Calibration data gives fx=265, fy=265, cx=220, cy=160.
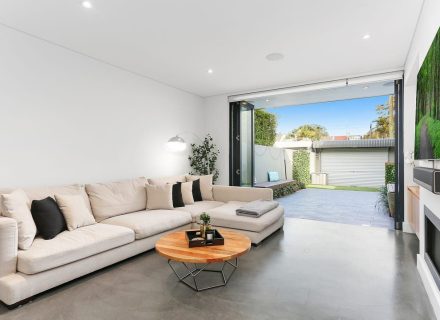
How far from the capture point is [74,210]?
3.09 metres

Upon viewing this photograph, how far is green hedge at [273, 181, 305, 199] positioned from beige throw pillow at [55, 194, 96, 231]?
5562 millimetres

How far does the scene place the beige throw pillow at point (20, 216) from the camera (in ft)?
8.05

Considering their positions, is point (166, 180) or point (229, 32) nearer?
point (229, 32)

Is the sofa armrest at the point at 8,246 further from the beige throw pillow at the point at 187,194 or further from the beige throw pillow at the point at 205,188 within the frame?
the beige throw pillow at the point at 205,188

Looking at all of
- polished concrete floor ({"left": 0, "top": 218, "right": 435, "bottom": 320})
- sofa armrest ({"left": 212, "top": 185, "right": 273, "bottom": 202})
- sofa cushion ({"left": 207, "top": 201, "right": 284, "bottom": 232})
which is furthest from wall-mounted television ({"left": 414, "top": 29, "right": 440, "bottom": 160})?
sofa armrest ({"left": 212, "top": 185, "right": 273, "bottom": 202})

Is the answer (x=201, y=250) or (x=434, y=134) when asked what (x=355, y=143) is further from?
(x=201, y=250)

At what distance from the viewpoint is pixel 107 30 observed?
3215 mm

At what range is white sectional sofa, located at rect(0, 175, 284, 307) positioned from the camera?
2.26m

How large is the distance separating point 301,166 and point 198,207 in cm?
749

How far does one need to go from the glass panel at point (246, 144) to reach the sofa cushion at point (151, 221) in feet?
8.70

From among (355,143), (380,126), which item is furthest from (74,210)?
(380,126)

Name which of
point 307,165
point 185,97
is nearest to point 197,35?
point 185,97

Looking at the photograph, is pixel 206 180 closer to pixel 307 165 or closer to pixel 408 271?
pixel 408 271

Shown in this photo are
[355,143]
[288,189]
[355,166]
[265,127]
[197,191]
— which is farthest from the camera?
[355,166]
